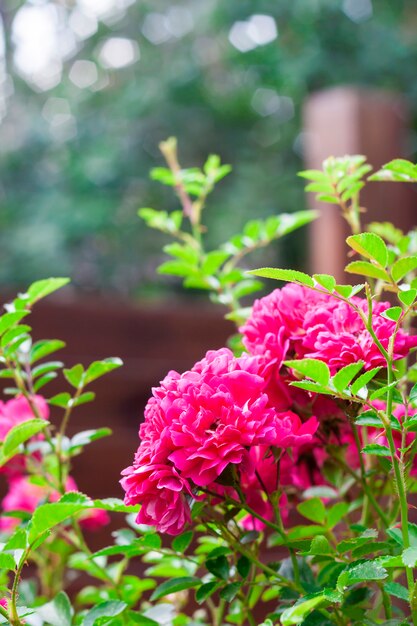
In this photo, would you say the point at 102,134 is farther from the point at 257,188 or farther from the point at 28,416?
the point at 28,416

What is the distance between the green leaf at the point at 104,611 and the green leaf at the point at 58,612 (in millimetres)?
63

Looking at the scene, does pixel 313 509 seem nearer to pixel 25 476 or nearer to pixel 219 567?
pixel 219 567

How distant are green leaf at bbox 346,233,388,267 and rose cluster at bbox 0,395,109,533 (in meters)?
0.31

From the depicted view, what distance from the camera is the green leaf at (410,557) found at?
377 millimetres

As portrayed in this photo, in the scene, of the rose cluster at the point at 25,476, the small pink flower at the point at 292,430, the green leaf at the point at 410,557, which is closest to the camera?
the green leaf at the point at 410,557

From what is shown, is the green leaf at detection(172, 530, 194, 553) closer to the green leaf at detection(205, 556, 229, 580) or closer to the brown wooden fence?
the green leaf at detection(205, 556, 229, 580)

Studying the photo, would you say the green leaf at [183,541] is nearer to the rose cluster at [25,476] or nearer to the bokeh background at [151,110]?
the rose cluster at [25,476]

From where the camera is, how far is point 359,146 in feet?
5.49

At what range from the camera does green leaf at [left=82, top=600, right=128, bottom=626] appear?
51cm

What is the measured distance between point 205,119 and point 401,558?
21.6 ft

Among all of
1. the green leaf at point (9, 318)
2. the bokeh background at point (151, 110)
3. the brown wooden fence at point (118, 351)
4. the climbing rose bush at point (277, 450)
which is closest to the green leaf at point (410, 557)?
the climbing rose bush at point (277, 450)

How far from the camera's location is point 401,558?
398 millimetres

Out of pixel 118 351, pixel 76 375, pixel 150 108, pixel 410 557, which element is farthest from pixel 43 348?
pixel 150 108

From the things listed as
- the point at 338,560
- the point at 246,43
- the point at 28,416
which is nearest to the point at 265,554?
the point at 28,416
